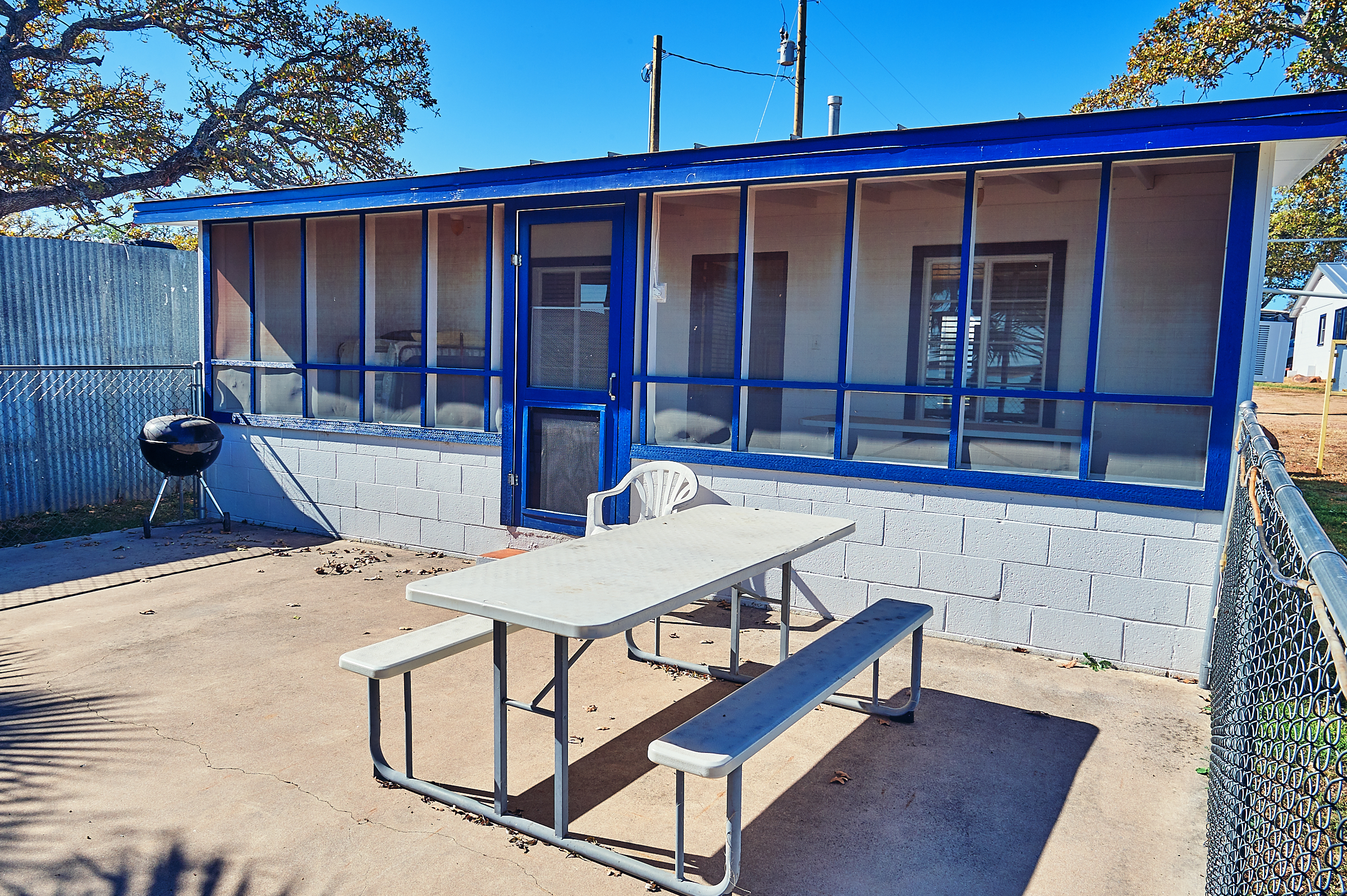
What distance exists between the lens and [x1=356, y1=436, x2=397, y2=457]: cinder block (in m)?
6.87

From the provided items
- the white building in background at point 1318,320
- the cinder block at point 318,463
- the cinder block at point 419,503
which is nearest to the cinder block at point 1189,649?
the cinder block at point 419,503

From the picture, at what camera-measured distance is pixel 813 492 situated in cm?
530

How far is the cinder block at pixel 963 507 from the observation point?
A: 4.79 meters

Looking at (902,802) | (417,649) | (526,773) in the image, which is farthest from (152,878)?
(902,802)

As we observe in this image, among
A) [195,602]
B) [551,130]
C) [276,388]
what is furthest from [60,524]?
[551,130]

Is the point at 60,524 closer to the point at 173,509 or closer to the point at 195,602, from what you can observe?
the point at 173,509

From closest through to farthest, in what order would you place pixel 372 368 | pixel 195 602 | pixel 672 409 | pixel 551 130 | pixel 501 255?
pixel 195 602
pixel 672 409
pixel 501 255
pixel 372 368
pixel 551 130

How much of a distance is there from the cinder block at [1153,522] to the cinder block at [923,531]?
73 cm

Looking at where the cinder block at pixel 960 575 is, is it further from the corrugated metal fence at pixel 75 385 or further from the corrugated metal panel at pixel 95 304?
the corrugated metal panel at pixel 95 304

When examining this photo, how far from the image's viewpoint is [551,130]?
99.9 ft

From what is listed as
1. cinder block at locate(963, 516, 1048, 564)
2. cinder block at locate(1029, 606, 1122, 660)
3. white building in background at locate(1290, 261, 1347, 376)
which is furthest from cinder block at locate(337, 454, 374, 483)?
white building in background at locate(1290, 261, 1347, 376)

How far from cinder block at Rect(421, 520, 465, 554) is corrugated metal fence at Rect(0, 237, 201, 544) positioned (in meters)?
2.88

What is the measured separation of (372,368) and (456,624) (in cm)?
414

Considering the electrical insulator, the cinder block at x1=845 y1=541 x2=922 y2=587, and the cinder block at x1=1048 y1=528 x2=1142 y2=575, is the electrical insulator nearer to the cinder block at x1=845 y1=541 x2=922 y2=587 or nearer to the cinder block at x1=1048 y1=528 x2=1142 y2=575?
the cinder block at x1=845 y1=541 x2=922 y2=587
